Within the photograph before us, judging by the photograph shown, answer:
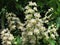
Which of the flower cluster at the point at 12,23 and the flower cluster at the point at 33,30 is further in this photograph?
the flower cluster at the point at 12,23

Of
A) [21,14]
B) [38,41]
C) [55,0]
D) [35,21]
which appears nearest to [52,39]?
[38,41]

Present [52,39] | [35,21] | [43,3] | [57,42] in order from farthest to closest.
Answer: [43,3], [57,42], [52,39], [35,21]

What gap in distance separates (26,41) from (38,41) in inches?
6.0

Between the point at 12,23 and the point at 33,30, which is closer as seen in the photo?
the point at 33,30

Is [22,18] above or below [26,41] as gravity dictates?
above

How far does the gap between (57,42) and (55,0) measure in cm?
59

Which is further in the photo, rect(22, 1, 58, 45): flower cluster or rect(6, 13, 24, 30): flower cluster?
rect(6, 13, 24, 30): flower cluster

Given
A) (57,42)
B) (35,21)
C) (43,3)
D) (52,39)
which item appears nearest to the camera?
(35,21)

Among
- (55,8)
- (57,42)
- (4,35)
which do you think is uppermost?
(55,8)

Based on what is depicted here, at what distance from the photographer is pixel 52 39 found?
115 inches

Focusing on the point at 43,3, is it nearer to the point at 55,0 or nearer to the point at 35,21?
the point at 55,0

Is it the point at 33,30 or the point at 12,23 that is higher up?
the point at 12,23

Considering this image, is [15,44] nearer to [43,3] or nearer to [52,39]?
[52,39]

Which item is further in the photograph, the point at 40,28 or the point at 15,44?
the point at 15,44
